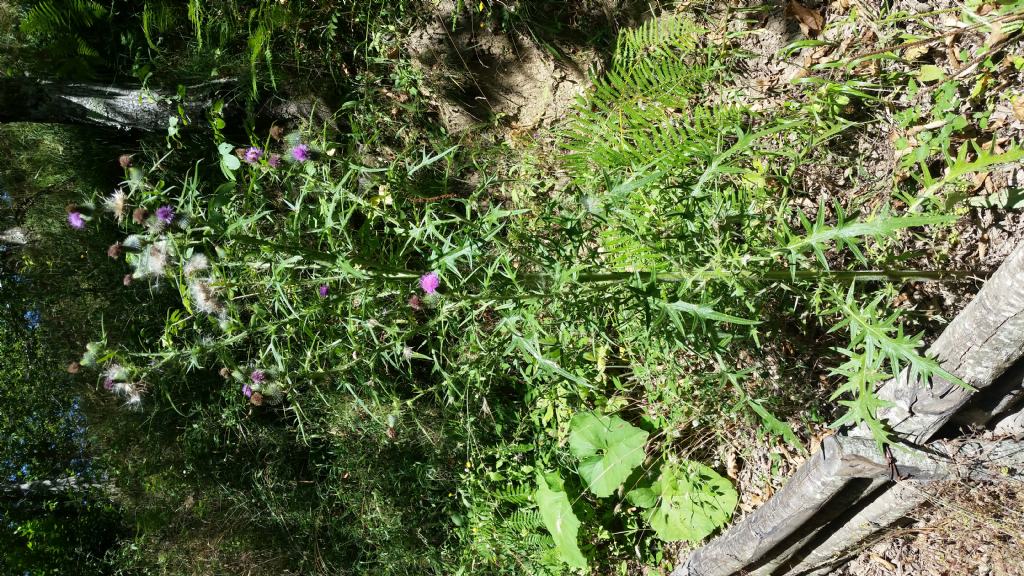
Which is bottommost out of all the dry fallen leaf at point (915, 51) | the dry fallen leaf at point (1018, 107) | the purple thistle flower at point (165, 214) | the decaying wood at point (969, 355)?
the decaying wood at point (969, 355)

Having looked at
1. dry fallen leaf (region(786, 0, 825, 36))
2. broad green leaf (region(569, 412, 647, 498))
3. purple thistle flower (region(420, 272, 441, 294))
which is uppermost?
dry fallen leaf (region(786, 0, 825, 36))

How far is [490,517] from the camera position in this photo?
3889mm

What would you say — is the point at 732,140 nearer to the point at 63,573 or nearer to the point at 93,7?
the point at 93,7

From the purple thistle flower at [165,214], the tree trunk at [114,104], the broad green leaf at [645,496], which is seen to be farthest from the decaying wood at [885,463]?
the tree trunk at [114,104]

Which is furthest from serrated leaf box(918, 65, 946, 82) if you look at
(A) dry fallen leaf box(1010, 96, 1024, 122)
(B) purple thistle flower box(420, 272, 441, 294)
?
(B) purple thistle flower box(420, 272, 441, 294)

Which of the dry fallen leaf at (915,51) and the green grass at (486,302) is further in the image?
the dry fallen leaf at (915,51)

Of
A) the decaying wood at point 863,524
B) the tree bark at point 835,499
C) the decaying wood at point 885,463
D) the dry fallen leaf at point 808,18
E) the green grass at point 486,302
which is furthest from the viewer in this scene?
the dry fallen leaf at point 808,18

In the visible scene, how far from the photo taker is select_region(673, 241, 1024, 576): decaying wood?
181cm

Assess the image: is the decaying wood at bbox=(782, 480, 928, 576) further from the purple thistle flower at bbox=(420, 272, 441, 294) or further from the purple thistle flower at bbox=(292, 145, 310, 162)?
the purple thistle flower at bbox=(292, 145, 310, 162)

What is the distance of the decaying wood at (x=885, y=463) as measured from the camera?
5.93ft

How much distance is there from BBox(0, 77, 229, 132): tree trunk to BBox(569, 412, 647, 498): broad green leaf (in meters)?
2.70

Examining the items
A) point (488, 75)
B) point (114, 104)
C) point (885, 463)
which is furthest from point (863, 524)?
point (114, 104)

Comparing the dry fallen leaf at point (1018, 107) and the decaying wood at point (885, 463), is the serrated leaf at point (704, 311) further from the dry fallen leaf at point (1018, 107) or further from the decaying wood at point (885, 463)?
the dry fallen leaf at point (1018, 107)

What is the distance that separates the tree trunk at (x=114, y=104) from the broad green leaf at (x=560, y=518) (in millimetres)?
2820
